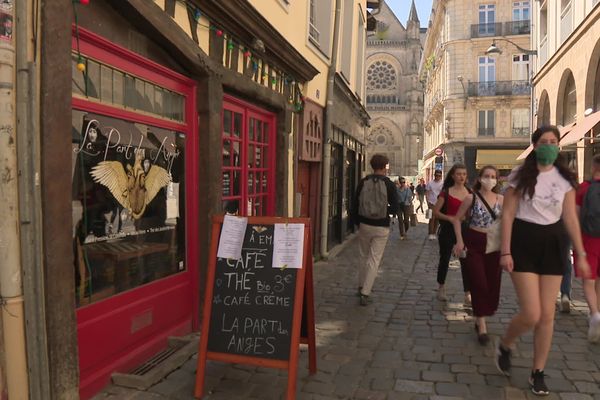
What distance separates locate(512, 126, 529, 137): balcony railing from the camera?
108 feet

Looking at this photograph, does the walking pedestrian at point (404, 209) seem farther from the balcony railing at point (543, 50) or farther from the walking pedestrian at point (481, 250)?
the balcony railing at point (543, 50)

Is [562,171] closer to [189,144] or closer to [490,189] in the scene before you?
[490,189]

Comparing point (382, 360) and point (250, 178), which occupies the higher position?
point (250, 178)

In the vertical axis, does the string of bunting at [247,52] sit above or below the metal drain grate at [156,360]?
above

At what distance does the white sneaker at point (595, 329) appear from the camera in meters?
4.70

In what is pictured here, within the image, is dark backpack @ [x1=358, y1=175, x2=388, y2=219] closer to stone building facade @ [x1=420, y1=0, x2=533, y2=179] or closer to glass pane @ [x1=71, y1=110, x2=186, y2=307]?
glass pane @ [x1=71, y1=110, x2=186, y2=307]

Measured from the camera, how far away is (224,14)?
5.08m

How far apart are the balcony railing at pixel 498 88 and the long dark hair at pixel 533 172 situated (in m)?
31.7

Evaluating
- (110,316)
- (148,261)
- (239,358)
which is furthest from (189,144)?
(239,358)

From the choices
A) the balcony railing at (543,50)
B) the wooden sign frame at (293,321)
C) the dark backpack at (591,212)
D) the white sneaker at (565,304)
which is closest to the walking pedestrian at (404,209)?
the white sneaker at (565,304)

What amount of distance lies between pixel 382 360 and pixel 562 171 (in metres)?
2.04

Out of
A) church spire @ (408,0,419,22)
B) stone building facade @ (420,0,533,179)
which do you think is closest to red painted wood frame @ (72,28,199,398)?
stone building facade @ (420,0,533,179)

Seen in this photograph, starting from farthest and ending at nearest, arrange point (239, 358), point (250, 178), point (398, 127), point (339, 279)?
1. point (398, 127)
2. point (339, 279)
3. point (250, 178)
4. point (239, 358)

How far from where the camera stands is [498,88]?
1304 inches
